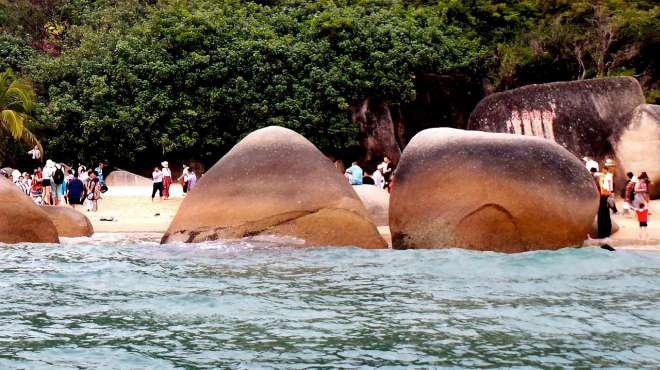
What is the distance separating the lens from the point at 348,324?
8.79 metres

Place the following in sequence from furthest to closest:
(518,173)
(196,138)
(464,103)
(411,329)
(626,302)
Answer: (464,103), (196,138), (518,173), (626,302), (411,329)

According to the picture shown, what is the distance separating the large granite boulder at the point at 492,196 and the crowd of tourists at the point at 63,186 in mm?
11844

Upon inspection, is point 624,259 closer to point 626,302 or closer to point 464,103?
point 626,302

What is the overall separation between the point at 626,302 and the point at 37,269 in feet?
24.7

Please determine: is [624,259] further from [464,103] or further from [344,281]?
[464,103]

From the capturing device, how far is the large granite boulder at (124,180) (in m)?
30.2

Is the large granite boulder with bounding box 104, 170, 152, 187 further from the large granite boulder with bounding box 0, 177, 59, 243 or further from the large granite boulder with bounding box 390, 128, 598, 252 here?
the large granite boulder with bounding box 390, 128, 598, 252

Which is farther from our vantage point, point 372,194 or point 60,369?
point 372,194

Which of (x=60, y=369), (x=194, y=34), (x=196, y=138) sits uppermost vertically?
(x=194, y=34)

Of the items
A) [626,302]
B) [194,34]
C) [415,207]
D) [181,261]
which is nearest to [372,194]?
[415,207]

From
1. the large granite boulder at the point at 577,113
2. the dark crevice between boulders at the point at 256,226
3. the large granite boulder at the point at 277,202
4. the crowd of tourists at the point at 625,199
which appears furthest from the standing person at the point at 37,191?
the crowd of tourists at the point at 625,199

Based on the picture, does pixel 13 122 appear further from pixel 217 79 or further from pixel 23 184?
pixel 217 79

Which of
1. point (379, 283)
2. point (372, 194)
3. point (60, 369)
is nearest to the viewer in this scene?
point (60, 369)

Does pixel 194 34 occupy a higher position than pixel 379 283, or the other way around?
pixel 194 34
